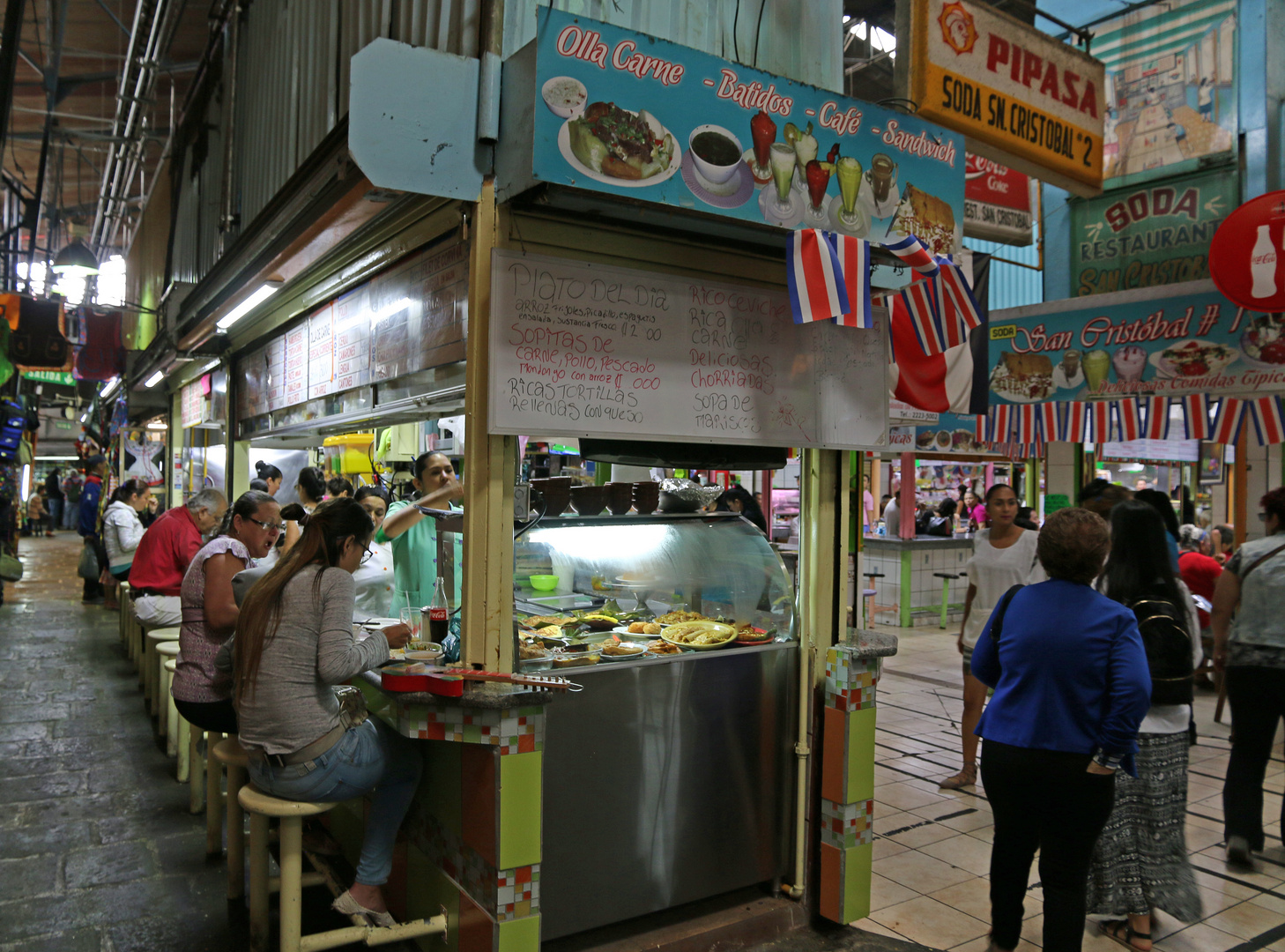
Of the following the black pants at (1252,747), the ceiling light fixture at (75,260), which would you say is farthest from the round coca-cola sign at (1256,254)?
the ceiling light fixture at (75,260)

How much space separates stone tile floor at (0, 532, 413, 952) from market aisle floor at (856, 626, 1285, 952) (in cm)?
238

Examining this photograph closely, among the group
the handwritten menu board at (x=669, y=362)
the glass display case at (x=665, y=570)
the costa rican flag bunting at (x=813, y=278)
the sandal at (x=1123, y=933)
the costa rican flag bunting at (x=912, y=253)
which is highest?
the costa rican flag bunting at (x=912, y=253)

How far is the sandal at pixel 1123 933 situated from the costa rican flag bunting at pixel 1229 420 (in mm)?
5221

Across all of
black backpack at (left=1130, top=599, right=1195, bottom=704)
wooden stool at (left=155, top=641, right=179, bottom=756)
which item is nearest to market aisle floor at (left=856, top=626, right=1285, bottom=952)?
black backpack at (left=1130, top=599, right=1195, bottom=704)

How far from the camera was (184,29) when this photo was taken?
1028 centimetres

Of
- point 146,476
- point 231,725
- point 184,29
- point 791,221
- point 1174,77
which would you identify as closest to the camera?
point 791,221

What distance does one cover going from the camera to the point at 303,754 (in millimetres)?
3125

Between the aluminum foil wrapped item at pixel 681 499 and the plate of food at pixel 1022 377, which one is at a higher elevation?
the plate of food at pixel 1022 377

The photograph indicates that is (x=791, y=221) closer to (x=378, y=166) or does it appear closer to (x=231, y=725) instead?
(x=378, y=166)

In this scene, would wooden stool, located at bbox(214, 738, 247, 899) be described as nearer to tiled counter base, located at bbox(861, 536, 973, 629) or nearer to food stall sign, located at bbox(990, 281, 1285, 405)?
food stall sign, located at bbox(990, 281, 1285, 405)

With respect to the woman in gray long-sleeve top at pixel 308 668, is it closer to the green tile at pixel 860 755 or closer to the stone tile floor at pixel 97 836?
the stone tile floor at pixel 97 836

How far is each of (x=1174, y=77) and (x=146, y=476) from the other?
1417 centimetres

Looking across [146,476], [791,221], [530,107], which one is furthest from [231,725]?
[146,476]

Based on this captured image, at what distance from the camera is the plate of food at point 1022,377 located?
8.47 metres
